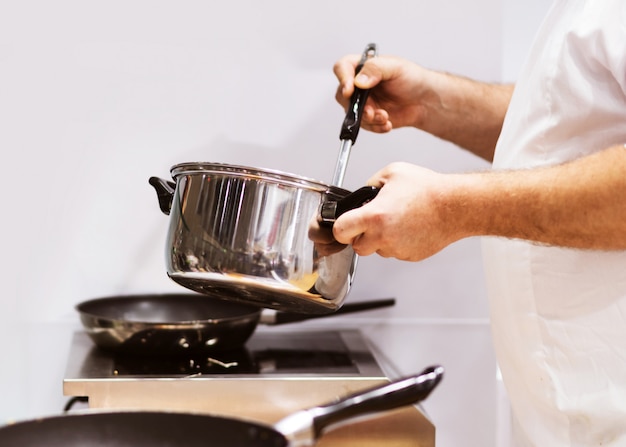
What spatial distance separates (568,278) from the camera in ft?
2.97

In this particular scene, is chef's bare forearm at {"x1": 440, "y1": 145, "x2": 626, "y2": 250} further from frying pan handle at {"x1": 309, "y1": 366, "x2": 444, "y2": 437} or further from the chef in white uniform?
frying pan handle at {"x1": 309, "y1": 366, "x2": 444, "y2": 437}

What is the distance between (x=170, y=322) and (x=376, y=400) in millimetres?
560

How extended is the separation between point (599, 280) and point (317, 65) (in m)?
0.68

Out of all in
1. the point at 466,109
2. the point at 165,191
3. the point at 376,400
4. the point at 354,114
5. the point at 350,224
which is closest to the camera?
the point at 376,400

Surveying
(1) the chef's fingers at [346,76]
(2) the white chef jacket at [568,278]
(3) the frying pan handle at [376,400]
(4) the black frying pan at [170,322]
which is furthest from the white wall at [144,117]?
(3) the frying pan handle at [376,400]

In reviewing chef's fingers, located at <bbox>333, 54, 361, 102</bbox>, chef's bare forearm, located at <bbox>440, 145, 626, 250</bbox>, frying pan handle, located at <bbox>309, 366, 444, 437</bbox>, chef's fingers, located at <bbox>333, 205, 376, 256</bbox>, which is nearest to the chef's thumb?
chef's fingers, located at <bbox>333, 205, 376, 256</bbox>

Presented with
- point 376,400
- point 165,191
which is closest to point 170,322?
point 165,191

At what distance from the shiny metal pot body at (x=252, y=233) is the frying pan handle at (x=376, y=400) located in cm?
22

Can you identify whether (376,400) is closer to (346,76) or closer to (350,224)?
(350,224)

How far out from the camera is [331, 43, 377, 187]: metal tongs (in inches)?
37.0

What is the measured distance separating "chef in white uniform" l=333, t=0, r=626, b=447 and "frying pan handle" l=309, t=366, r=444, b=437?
0.22 m

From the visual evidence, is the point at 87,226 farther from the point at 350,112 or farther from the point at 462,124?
the point at 462,124

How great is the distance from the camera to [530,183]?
2.65 ft

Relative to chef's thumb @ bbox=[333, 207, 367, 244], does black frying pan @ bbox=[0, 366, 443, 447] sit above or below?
below
